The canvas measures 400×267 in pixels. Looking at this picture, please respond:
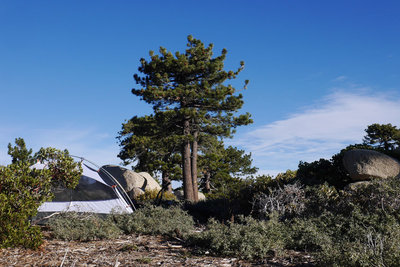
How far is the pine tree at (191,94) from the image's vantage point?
20.4 meters

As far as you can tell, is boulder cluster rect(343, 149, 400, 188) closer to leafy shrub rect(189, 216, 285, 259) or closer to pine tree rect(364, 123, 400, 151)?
leafy shrub rect(189, 216, 285, 259)

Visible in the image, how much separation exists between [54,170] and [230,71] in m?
14.7

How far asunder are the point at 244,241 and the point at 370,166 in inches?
311

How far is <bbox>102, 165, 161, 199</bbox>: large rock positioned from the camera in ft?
83.4

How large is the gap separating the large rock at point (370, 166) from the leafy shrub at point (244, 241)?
647 cm

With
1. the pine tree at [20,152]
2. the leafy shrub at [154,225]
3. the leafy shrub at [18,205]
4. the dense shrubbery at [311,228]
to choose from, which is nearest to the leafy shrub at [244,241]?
the dense shrubbery at [311,228]

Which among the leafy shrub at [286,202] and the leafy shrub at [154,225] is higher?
the leafy shrub at [286,202]

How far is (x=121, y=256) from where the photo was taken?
6938 mm

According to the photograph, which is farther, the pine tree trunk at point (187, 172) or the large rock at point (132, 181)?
the large rock at point (132, 181)

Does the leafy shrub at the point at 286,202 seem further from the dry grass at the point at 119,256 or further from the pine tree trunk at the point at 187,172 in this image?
the pine tree trunk at the point at 187,172

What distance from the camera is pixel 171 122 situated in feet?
69.4

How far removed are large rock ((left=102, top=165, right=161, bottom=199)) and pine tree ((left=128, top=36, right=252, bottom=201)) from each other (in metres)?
5.64

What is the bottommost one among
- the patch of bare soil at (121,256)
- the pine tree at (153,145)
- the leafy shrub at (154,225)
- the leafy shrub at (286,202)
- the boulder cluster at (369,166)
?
the patch of bare soil at (121,256)

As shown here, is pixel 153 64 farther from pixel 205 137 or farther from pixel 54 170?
pixel 54 170
